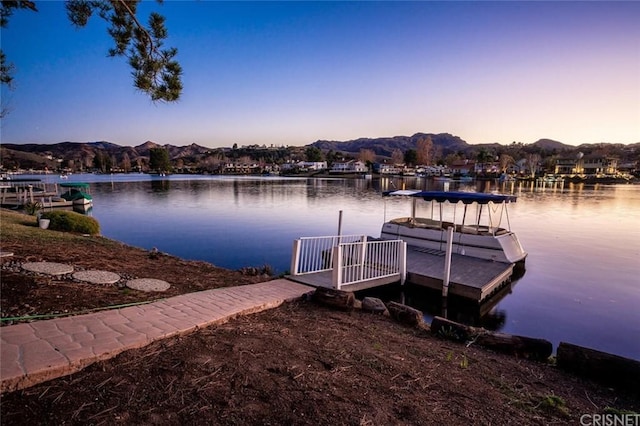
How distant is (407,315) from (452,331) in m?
0.75

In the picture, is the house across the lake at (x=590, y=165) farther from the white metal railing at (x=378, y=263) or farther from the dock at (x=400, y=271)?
the white metal railing at (x=378, y=263)

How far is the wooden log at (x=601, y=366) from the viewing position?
3580 mm

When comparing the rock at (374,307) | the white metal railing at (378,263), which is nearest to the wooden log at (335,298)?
the rock at (374,307)

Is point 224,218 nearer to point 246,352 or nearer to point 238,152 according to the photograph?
point 246,352

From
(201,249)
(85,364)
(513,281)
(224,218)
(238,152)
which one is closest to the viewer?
(85,364)

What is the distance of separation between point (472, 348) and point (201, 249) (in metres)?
13.8

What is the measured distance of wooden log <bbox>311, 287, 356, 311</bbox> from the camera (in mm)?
5535

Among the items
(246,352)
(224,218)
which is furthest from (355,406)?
(224,218)

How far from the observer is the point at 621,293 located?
35.3 ft

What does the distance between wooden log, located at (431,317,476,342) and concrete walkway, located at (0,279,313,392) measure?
2.54 m

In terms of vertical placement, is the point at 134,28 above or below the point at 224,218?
above

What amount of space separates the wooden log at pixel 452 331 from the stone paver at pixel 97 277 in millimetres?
5384

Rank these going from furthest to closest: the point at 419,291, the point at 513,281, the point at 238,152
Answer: the point at 238,152
the point at 513,281
the point at 419,291

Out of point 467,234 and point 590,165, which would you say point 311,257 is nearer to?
point 467,234
